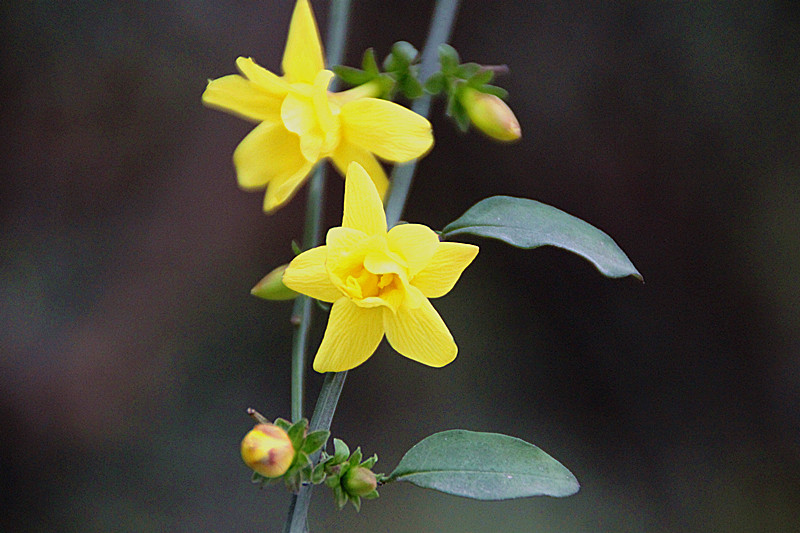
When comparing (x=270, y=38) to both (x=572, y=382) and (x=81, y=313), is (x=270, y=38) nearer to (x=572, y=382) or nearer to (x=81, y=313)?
(x=81, y=313)

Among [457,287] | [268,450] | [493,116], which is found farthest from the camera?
[457,287]

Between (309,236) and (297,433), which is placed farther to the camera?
(309,236)

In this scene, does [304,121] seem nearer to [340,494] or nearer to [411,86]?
[411,86]

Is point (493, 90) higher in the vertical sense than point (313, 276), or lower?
higher

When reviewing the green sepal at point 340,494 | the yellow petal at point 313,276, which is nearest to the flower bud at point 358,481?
the green sepal at point 340,494

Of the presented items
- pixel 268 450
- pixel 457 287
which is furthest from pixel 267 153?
pixel 457 287

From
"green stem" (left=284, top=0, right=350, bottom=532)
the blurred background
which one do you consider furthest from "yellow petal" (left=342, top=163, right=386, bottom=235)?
the blurred background

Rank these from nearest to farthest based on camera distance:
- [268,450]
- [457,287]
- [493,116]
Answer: [268,450] → [493,116] → [457,287]

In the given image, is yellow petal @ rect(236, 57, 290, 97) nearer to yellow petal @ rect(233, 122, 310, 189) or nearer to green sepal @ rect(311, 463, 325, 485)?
yellow petal @ rect(233, 122, 310, 189)
